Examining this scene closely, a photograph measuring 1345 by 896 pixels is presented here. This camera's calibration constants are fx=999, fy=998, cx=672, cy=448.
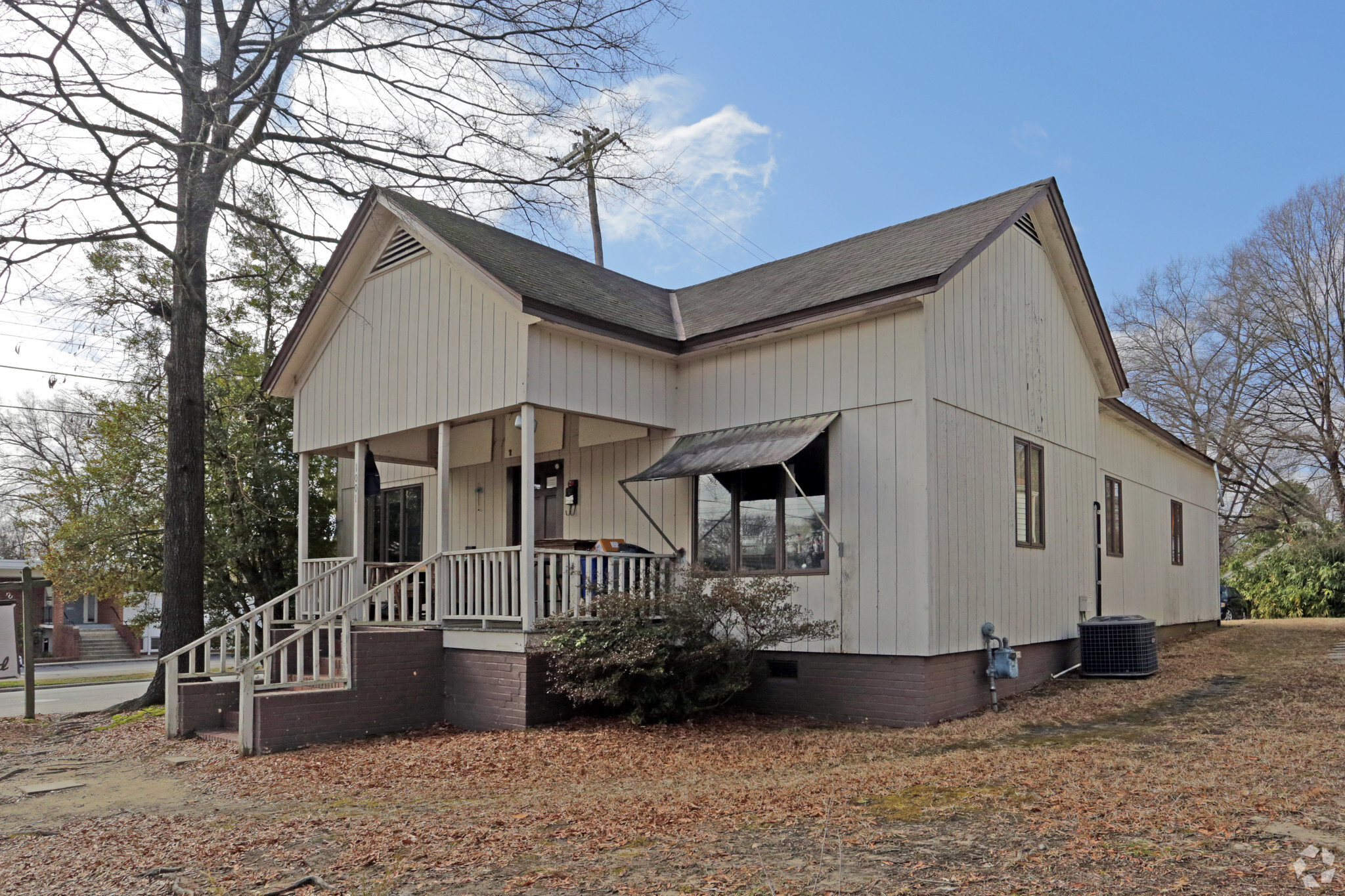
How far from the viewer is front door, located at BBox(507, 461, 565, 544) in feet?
47.5

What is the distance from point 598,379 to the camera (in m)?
11.8

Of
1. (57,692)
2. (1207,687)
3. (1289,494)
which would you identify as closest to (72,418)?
(57,692)

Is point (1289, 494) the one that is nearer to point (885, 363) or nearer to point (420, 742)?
point (885, 363)

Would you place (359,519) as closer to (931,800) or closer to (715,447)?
(715,447)

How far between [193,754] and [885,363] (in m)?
8.32

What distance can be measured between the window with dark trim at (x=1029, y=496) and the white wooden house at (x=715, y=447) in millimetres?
59

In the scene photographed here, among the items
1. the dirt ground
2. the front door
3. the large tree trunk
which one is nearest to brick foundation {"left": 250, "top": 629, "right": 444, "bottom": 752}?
the dirt ground

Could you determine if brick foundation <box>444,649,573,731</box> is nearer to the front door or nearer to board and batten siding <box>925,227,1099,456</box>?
the front door

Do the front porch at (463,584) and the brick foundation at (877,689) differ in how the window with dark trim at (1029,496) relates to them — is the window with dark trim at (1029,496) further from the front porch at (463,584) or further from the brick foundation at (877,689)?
the front porch at (463,584)

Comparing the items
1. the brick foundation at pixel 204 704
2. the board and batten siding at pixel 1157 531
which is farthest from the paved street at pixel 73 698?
the board and batten siding at pixel 1157 531

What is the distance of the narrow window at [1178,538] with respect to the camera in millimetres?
20531

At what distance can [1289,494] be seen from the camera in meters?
32.9

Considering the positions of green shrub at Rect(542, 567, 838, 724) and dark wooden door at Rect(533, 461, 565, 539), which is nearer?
green shrub at Rect(542, 567, 838, 724)

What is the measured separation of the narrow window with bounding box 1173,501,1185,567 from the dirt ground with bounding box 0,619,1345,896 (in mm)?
10109
